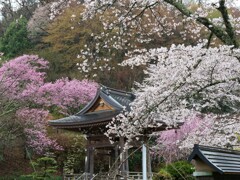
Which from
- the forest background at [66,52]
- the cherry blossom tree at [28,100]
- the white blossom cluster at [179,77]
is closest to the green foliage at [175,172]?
the white blossom cluster at [179,77]

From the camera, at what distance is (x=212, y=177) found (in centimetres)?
368

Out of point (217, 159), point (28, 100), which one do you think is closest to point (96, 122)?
point (28, 100)

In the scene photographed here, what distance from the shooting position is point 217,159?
3.81m

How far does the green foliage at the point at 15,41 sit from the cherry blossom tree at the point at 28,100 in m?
7.55

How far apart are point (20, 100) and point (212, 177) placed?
13.8m

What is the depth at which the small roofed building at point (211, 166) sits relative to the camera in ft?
11.8

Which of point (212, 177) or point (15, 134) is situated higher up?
point (15, 134)

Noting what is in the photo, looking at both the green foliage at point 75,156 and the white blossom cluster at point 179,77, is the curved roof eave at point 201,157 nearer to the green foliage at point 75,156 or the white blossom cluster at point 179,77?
the white blossom cluster at point 179,77

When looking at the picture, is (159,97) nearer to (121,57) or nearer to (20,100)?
(20,100)

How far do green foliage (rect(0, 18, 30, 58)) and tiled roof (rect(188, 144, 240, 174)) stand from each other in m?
22.8

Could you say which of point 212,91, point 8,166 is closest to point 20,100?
point 8,166

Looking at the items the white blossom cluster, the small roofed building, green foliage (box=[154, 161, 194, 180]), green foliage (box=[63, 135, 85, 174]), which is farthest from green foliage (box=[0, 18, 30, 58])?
the small roofed building

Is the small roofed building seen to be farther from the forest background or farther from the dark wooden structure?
the forest background

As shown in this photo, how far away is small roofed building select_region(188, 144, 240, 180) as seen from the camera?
3.59m
